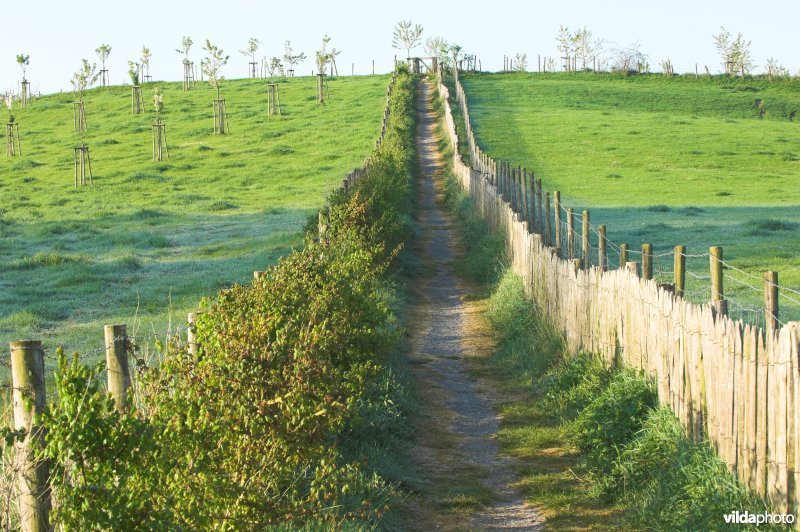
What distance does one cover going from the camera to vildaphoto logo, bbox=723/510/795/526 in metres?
5.36

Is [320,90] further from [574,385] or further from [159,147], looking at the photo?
[574,385]

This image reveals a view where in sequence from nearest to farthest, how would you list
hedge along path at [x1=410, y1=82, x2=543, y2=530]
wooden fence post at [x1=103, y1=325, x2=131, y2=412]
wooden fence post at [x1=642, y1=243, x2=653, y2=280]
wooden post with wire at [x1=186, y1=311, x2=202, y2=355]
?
wooden fence post at [x1=103, y1=325, x2=131, y2=412] < wooden post with wire at [x1=186, y1=311, x2=202, y2=355] < hedge along path at [x1=410, y1=82, x2=543, y2=530] < wooden fence post at [x1=642, y1=243, x2=653, y2=280]

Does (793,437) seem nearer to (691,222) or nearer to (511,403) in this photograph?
(511,403)

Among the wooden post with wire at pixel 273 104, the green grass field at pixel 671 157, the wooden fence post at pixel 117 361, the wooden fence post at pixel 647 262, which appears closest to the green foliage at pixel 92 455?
the wooden fence post at pixel 117 361

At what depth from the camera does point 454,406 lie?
9977mm

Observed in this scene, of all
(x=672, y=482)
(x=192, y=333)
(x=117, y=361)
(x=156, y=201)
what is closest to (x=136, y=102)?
(x=156, y=201)

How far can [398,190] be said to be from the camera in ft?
75.3

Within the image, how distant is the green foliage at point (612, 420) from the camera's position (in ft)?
24.8

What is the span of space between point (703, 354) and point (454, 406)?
3.76 meters

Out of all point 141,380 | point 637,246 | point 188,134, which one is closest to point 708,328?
point 141,380

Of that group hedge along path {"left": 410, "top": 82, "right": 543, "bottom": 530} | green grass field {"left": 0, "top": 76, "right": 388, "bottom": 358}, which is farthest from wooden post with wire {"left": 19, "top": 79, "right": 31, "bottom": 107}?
hedge along path {"left": 410, "top": 82, "right": 543, "bottom": 530}

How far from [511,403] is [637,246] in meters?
11.1

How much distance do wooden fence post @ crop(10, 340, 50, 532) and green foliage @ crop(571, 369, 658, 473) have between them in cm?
434

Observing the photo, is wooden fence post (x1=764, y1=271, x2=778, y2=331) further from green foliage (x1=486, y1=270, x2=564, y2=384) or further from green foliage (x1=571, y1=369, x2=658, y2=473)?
green foliage (x1=486, y1=270, x2=564, y2=384)
